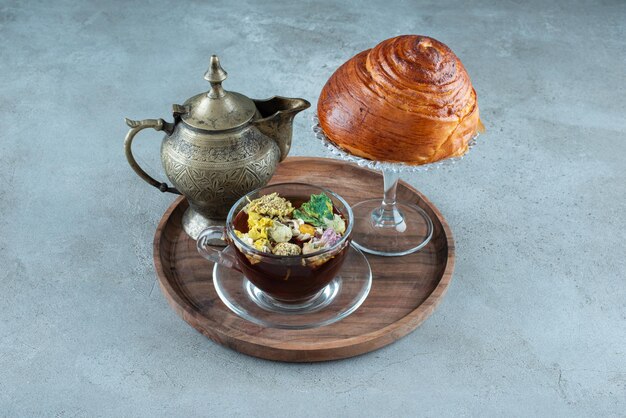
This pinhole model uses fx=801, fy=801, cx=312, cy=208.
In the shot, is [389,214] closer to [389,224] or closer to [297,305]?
[389,224]

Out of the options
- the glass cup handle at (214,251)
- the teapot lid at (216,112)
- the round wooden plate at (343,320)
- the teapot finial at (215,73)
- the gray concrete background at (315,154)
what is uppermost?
the teapot finial at (215,73)

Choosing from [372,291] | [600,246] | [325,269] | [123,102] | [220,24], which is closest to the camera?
[325,269]

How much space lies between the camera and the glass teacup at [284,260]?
117 cm

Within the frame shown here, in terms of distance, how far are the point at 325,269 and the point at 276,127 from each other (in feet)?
0.99

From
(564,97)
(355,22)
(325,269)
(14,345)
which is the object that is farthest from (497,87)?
(14,345)

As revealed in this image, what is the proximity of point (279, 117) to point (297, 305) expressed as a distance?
323mm

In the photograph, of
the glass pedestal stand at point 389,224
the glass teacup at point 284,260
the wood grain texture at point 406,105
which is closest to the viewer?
the glass teacup at point 284,260

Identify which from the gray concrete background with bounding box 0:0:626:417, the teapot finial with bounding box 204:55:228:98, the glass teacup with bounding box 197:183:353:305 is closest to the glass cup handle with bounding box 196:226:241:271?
the glass teacup with bounding box 197:183:353:305

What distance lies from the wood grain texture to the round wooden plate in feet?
0.64

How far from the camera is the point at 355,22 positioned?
2350 millimetres

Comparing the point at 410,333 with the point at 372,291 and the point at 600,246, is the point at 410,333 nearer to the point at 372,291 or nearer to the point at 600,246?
the point at 372,291

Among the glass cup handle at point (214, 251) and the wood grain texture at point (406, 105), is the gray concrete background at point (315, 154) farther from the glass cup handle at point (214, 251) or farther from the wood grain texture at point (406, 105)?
the wood grain texture at point (406, 105)

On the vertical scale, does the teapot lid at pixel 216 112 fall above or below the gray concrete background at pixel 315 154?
above

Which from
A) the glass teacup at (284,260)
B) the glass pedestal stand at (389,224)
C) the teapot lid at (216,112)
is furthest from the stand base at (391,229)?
the teapot lid at (216,112)
